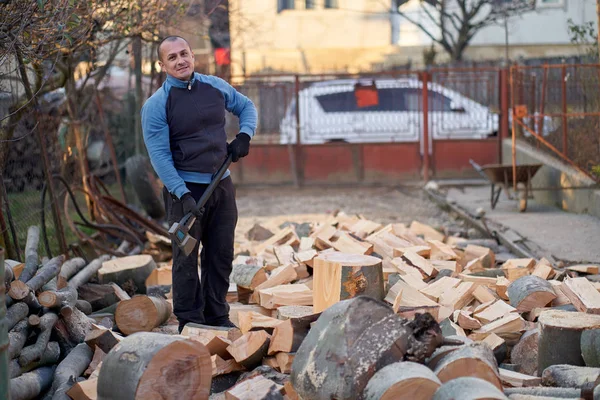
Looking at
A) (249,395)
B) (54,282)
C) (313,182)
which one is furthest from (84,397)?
(313,182)

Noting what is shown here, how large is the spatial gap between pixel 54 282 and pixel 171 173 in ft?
4.56

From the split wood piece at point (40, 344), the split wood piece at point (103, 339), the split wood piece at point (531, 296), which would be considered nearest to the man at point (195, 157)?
the split wood piece at point (103, 339)

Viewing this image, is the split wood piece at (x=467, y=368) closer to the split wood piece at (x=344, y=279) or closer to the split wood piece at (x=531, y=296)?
the split wood piece at (x=344, y=279)

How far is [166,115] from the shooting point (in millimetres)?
5500

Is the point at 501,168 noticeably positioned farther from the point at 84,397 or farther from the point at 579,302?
the point at 84,397

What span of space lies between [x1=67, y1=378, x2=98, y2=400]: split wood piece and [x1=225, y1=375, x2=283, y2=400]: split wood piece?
673mm

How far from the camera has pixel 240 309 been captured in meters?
6.42

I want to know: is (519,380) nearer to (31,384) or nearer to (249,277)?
(31,384)

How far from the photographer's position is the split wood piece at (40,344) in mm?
4957

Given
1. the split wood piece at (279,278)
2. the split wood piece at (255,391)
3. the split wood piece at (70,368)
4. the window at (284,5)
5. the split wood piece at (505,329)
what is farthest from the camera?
the window at (284,5)

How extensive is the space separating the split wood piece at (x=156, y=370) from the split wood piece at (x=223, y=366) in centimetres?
71

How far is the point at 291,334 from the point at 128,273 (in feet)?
9.20

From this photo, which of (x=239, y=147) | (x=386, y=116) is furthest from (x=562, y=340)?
(x=386, y=116)

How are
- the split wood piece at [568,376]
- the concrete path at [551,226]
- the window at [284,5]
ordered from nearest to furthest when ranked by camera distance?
the split wood piece at [568,376], the concrete path at [551,226], the window at [284,5]
